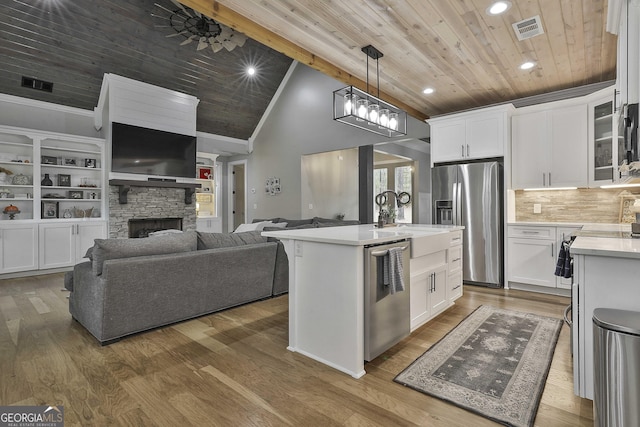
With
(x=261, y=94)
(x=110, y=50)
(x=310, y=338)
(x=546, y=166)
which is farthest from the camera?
(x=261, y=94)

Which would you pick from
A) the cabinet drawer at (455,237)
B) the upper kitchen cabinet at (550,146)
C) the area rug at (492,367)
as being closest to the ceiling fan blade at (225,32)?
the upper kitchen cabinet at (550,146)

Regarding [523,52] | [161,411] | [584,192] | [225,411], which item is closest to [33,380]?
[161,411]

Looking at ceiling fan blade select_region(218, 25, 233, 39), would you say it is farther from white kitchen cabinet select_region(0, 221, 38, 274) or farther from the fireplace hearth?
white kitchen cabinet select_region(0, 221, 38, 274)

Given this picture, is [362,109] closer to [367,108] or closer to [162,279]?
[367,108]

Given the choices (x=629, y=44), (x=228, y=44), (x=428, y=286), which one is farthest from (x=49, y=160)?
(x=629, y=44)

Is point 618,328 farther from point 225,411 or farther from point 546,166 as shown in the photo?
point 546,166

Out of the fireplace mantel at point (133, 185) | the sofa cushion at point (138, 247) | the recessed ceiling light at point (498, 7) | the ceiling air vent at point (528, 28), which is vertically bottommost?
the sofa cushion at point (138, 247)

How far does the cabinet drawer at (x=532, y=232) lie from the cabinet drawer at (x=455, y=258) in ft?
4.13

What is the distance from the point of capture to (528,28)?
9.51 ft

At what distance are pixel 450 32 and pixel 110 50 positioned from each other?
5384 millimetres

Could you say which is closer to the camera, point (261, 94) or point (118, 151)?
point (118, 151)

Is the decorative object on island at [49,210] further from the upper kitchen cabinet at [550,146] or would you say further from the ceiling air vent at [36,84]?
the upper kitchen cabinet at [550,146]

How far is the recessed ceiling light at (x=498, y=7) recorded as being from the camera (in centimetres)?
254

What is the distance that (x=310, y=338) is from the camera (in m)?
2.41
